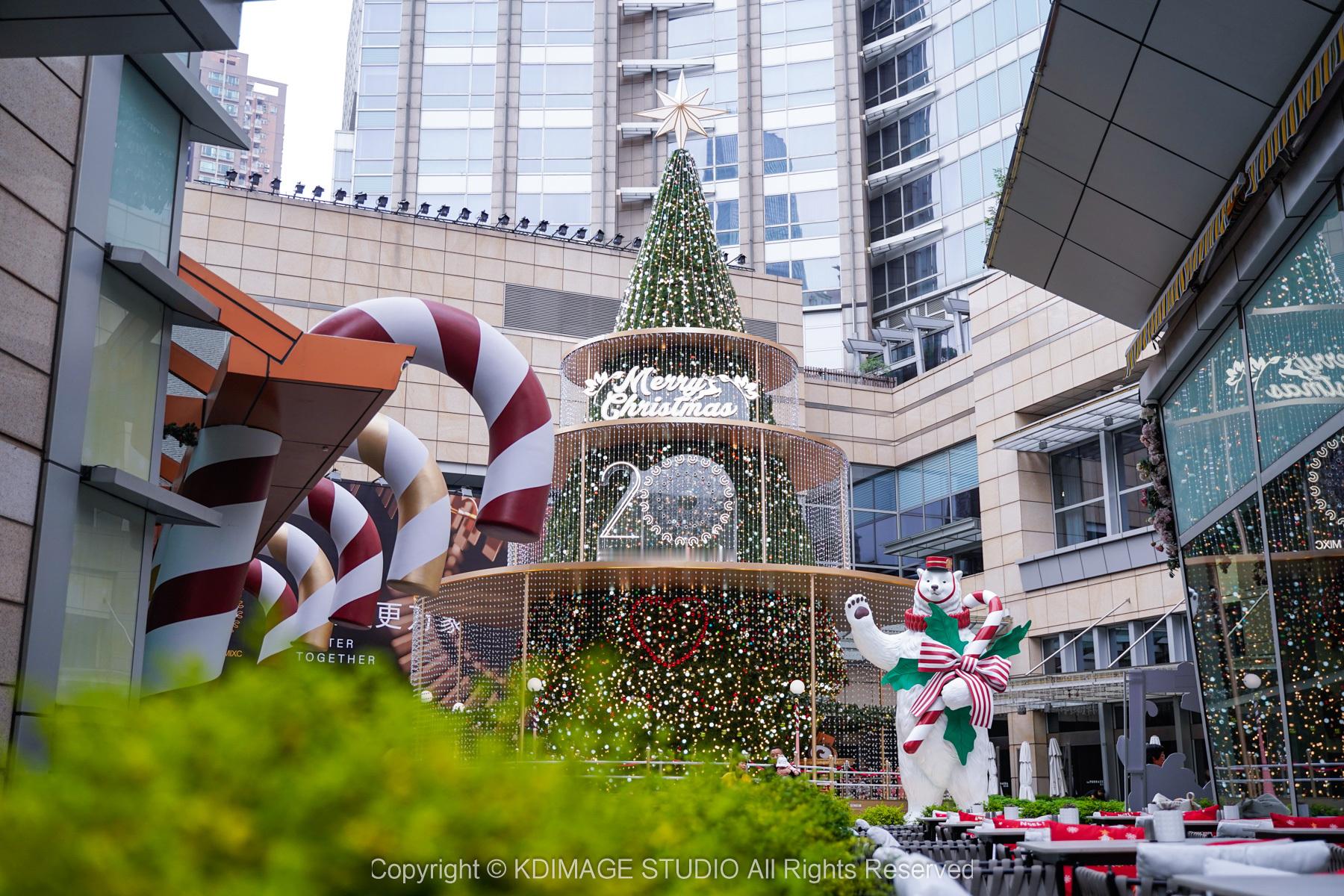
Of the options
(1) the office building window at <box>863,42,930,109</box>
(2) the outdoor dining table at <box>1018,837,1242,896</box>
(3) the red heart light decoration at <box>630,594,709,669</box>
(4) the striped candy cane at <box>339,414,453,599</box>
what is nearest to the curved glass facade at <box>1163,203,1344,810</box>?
(2) the outdoor dining table at <box>1018,837,1242,896</box>

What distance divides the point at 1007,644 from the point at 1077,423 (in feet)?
41.4

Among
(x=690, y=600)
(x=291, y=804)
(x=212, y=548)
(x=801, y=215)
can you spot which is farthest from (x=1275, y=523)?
(x=801, y=215)

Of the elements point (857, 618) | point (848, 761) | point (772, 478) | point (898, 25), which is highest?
point (898, 25)

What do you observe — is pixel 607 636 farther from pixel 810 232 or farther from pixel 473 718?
pixel 810 232

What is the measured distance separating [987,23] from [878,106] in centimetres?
559

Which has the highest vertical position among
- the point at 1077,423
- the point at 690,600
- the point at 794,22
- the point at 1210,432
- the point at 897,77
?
the point at 794,22

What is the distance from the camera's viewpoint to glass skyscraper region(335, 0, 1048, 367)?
45250 mm

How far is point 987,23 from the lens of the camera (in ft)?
138

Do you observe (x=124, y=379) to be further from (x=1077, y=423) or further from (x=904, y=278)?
(x=904, y=278)

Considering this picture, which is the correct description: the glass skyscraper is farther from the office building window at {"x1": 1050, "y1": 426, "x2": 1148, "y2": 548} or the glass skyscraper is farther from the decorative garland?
the decorative garland

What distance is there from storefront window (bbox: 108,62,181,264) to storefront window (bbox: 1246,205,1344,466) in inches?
248

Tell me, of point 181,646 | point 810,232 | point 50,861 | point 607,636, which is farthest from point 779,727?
point 810,232

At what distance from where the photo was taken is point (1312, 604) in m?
8.16


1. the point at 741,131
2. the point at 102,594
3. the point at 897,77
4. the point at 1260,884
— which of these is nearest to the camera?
the point at 1260,884
